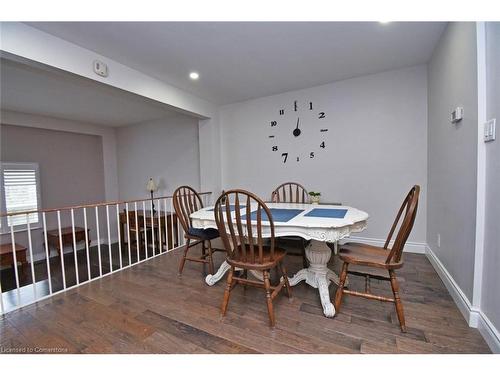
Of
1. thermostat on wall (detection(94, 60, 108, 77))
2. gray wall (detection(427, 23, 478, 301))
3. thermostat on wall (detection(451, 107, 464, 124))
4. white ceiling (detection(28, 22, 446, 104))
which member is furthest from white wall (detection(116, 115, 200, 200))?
thermostat on wall (detection(451, 107, 464, 124))

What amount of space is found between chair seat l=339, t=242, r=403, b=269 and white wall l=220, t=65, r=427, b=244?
1.53 m

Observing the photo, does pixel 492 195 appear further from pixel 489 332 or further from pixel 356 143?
pixel 356 143

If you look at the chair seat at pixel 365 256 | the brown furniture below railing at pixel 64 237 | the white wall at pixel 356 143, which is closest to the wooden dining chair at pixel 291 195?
the white wall at pixel 356 143

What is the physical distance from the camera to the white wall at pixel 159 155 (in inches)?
180

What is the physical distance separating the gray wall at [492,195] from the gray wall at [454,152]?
0.13m

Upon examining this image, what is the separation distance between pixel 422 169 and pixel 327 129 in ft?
4.22

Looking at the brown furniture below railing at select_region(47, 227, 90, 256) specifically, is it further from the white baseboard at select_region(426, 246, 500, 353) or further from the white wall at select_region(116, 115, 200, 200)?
the white baseboard at select_region(426, 246, 500, 353)

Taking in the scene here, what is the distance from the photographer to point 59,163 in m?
4.92

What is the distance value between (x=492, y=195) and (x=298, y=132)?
96.8 inches

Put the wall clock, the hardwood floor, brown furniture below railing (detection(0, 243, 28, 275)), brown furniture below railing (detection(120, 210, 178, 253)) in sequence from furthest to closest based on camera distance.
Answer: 1. brown furniture below railing (detection(120, 210, 178, 253))
2. brown furniture below railing (detection(0, 243, 28, 275))
3. the wall clock
4. the hardwood floor

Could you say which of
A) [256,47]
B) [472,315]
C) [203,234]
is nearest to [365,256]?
[472,315]

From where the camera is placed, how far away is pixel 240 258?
5.59 feet

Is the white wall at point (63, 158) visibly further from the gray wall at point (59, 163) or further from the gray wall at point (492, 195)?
the gray wall at point (492, 195)

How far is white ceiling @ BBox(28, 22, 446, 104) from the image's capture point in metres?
2.02
